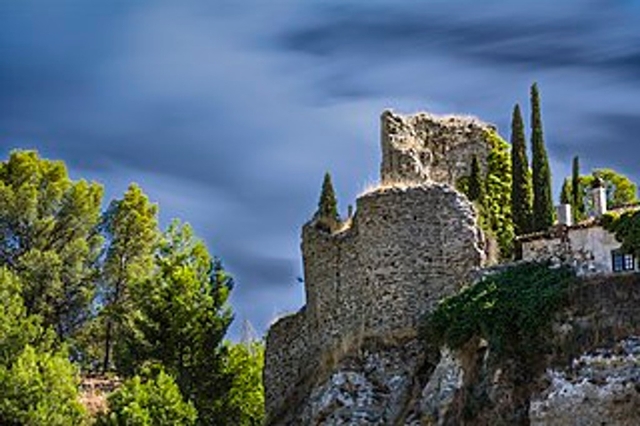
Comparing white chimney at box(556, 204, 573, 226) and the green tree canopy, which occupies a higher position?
the green tree canopy

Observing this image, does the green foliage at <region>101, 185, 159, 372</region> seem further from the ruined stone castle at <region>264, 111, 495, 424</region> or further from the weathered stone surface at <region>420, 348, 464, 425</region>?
the weathered stone surface at <region>420, 348, 464, 425</region>

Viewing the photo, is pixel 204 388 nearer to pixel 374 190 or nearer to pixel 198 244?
pixel 198 244

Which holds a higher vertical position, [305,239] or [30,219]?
[30,219]

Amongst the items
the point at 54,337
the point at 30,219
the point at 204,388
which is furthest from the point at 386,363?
the point at 30,219

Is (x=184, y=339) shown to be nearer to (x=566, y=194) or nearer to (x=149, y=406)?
(x=149, y=406)

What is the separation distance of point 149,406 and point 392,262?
9.88 m

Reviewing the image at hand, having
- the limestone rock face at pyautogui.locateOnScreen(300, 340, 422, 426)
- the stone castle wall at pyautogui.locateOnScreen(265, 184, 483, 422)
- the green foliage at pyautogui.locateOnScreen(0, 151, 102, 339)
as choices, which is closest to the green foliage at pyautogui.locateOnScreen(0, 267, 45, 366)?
the green foliage at pyautogui.locateOnScreen(0, 151, 102, 339)

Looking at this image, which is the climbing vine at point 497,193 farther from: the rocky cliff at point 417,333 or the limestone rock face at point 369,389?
the limestone rock face at point 369,389

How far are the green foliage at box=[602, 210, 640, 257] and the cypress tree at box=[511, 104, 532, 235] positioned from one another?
610 cm

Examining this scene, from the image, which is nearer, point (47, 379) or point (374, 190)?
point (374, 190)

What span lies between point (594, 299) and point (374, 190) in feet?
27.4

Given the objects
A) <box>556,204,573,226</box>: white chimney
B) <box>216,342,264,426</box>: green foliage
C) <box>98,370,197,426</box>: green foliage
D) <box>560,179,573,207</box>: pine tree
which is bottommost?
<box>98,370,197,426</box>: green foliage

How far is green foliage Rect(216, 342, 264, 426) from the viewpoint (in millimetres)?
45625

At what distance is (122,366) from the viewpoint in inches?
1818
